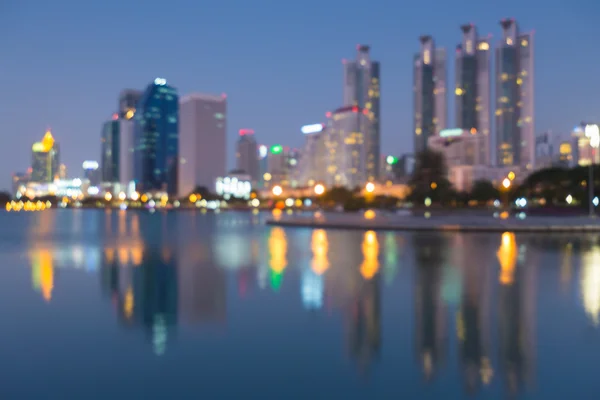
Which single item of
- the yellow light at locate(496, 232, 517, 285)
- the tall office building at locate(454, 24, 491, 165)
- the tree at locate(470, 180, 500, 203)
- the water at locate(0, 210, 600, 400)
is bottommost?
the water at locate(0, 210, 600, 400)

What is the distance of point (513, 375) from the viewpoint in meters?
→ 4.94

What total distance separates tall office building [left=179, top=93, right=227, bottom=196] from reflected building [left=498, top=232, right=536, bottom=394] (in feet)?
600

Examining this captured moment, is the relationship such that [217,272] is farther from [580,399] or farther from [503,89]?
[503,89]

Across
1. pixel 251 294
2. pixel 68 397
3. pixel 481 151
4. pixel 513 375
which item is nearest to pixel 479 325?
pixel 513 375

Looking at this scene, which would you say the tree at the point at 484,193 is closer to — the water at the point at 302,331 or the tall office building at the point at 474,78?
the water at the point at 302,331

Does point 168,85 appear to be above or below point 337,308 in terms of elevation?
above

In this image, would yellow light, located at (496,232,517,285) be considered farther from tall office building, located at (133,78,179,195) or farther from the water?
tall office building, located at (133,78,179,195)

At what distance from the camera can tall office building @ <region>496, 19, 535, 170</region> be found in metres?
186

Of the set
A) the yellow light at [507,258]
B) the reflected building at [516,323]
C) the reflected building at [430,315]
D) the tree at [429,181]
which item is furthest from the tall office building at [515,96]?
the reflected building at [516,323]

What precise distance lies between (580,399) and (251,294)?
5.50 meters

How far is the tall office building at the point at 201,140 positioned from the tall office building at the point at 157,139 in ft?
10.3

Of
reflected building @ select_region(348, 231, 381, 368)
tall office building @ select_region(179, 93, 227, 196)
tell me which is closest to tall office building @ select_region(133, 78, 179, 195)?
tall office building @ select_region(179, 93, 227, 196)

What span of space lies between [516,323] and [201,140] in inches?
7445

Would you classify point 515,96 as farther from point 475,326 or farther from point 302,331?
point 302,331
